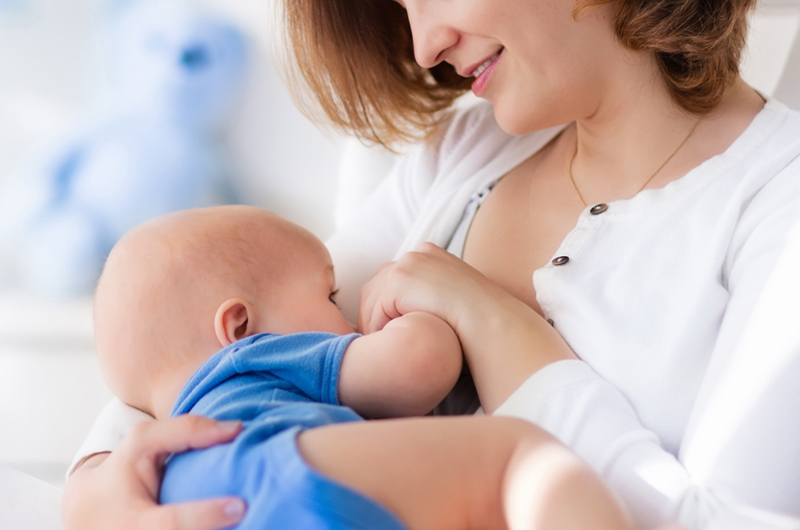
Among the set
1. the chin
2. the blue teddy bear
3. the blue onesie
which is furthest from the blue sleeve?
the blue teddy bear

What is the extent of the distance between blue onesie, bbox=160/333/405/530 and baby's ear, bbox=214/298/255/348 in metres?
0.04

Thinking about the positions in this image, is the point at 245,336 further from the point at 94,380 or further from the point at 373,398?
the point at 94,380

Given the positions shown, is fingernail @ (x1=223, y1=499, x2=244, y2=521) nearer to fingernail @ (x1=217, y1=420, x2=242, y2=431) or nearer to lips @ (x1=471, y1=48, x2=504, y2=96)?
fingernail @ (x1=217, y1=420, x2=242, y2=431)

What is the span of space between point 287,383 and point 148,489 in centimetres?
21

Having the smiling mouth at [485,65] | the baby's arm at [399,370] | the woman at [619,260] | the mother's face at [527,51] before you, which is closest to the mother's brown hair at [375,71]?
the woman at [619,260]

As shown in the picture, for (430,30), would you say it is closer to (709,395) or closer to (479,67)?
(479,67)

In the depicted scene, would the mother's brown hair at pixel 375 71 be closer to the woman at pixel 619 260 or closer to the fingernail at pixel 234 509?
the woman at pixel 619 260

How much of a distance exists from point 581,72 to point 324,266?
538 mm

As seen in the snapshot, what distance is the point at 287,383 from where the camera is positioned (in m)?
0.83

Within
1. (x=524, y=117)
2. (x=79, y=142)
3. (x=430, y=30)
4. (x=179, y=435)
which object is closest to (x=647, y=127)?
(x=524, y=117)

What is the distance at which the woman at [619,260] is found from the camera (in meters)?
0.70

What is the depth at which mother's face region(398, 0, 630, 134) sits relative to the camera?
0.97m

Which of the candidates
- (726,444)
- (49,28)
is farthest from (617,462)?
(49,28)

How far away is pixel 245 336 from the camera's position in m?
0.92
